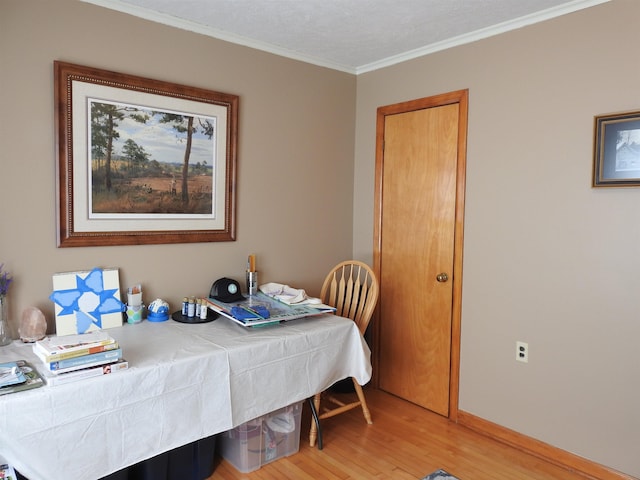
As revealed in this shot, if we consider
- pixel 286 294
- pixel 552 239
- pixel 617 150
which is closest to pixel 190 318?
pixel 286 294

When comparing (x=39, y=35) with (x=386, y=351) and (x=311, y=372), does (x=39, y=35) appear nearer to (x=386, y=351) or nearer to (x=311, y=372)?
(x=311, y=372)

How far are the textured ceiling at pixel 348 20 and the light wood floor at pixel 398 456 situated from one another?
2.35 metres

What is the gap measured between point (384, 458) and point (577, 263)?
1.46 m

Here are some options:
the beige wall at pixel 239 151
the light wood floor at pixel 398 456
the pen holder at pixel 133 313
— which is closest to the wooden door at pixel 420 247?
the light wood floor at pixel 398 456

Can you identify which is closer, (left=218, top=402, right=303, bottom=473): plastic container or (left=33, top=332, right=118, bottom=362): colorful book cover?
(left=33, top=332, right=118, bottom=362): colorful book cover

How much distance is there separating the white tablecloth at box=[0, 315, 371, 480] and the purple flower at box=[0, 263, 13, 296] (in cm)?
25

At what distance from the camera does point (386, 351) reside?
3.46m

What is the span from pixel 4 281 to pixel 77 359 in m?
0.72

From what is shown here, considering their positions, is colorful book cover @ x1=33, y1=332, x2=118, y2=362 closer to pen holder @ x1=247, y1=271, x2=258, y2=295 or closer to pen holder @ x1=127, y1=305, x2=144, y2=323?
pen holder @ x1=127, y1=305, x2=144, y2=323

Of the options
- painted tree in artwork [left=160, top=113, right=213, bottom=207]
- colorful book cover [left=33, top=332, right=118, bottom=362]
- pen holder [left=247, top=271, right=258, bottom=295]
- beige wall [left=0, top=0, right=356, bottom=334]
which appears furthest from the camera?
pen holder [left=247, top=271, right=258, bottom=295]

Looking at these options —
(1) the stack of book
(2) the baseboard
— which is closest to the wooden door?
(2) the baseboard

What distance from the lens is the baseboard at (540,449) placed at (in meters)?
2.38

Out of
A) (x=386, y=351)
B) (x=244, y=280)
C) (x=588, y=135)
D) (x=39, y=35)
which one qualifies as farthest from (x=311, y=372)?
(x=39, y=35)

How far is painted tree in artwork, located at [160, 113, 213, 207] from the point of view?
2659 millimetres
